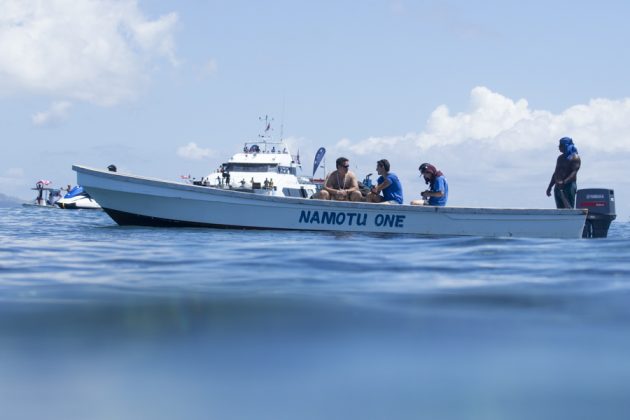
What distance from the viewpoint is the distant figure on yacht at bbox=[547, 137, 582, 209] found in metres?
12.5

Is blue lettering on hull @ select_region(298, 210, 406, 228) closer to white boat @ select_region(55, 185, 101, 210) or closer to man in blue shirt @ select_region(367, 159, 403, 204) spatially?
man in blue shirt @ select_region(367, 159, 403, 204)

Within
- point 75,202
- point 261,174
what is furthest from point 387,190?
point 75,202

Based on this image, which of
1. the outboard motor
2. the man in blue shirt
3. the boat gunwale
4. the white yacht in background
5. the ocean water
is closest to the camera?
the ocean water

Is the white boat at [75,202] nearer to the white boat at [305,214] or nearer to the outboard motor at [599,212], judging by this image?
the white boat at [305,214]

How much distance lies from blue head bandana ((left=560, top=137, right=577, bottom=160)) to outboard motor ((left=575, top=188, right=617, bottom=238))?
152 centimetres

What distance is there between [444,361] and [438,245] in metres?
A: 5.62

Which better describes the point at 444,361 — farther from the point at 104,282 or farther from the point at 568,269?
the point at 568,269

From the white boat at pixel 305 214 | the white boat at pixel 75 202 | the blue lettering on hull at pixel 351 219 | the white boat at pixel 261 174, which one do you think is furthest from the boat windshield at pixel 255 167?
the blue lettering on hull at pixel 351 219

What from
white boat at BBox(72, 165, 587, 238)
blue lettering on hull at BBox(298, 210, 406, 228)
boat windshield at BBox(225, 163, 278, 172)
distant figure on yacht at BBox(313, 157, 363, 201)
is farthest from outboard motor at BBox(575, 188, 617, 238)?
boat windshield at BBox(225, 163, 278, 172)

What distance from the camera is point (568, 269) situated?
5.10 metres

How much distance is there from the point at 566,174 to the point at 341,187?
13.7ft

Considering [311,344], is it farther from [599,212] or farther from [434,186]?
[599,212]

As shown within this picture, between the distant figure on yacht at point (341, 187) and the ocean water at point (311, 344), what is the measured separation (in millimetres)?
7739

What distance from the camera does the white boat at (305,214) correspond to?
11.9 meters
